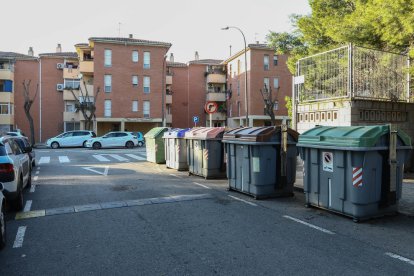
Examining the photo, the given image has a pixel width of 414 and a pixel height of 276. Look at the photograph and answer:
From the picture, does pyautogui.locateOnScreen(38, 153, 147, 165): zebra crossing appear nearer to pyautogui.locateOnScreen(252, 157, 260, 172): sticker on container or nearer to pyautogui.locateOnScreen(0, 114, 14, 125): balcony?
pyautogui.locateOnScreen(252, 157, 260, 172): sticker on container

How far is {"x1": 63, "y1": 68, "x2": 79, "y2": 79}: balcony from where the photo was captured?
47537 mm

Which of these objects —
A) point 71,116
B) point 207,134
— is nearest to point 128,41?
point 71,116

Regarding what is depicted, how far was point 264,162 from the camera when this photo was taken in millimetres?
8672

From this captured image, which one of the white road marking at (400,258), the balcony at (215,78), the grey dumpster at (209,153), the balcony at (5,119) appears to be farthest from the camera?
the balcony at (215,78)

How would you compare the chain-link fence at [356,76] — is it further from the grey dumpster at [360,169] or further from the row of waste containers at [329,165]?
the grey dumpster at [360,169]

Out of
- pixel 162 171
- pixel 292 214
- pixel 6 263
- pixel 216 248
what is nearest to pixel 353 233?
pixel 292 214

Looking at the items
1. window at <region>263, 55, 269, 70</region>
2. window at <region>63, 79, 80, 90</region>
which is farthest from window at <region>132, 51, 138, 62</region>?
window at <region>263, 55, 269, 70</region>

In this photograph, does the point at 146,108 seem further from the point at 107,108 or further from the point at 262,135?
the point at 262,135

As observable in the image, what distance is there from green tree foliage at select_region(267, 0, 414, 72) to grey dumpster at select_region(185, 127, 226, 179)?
5.90 meters

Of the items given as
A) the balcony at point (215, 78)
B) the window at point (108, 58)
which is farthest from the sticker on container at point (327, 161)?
the balcony at point (215, 78)

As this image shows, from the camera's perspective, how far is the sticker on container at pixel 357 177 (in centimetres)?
659

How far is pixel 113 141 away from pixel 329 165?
28338mm

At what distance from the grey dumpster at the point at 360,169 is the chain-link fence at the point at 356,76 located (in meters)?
4.73

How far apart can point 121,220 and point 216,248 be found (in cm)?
233
